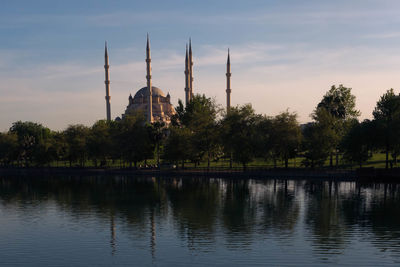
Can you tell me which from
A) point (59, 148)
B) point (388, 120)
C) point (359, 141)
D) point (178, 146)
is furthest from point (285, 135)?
point (59, 148)

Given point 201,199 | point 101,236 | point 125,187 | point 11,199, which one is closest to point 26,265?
point 101,236

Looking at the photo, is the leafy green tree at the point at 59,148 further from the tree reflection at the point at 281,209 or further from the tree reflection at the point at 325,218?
the tree reflection at the point at 325,218

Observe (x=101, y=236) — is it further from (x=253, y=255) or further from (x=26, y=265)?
(x=253, y=255)

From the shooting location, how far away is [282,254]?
25344 millimetres

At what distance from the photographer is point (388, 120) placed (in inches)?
2493

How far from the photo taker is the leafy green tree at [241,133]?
70.2 meters

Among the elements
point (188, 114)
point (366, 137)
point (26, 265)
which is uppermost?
point (188, 114)

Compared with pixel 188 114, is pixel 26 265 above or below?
below

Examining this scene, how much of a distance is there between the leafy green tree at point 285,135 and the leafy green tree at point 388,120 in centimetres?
1318

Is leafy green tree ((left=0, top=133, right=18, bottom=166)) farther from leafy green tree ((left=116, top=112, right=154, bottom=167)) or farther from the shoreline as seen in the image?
leafy green tree ((left=116, top=112, right=154, bottom=167))

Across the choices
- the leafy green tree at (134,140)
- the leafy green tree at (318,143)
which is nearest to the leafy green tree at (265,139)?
the leafy green tree at (318,143)

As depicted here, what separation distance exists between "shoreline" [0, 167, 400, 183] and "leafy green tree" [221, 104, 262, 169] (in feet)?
10.2

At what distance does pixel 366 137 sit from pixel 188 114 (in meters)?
42.8

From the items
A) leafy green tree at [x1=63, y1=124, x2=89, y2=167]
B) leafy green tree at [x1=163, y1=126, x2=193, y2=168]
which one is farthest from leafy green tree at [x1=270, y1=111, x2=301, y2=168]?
leafy green tree at [x1=63, y1=124, x2=89, y2=167]
